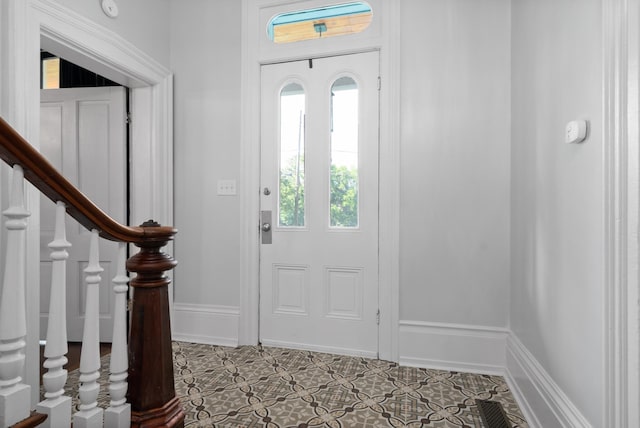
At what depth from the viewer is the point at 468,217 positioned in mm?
2336

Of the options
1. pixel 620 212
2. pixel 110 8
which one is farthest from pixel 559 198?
pixel 110 8

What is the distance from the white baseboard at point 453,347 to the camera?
89.5 inches

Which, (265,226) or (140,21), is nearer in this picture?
(140,21)

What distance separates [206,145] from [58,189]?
196cm

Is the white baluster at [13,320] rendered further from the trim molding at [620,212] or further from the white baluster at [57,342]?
the trim molding at [620,212]

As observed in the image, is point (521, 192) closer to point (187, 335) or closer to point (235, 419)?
point (235, 419)

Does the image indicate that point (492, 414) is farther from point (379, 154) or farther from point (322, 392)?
point (379, 154)

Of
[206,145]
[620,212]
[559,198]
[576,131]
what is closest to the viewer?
[620,212]

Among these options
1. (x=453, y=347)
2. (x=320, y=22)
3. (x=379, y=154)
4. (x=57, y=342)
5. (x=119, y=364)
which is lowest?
(x=453, y=347)

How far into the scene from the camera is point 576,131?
1292mm

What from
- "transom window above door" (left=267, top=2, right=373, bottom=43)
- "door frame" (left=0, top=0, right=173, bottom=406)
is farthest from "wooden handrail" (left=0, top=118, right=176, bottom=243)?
"transom window above door" (left=267, top=2, right=373, bottom=43)

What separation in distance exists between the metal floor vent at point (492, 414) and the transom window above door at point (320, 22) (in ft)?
8.23

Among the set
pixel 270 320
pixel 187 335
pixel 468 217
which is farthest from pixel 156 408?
pixel 468 217

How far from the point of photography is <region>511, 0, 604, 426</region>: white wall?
122 cm
